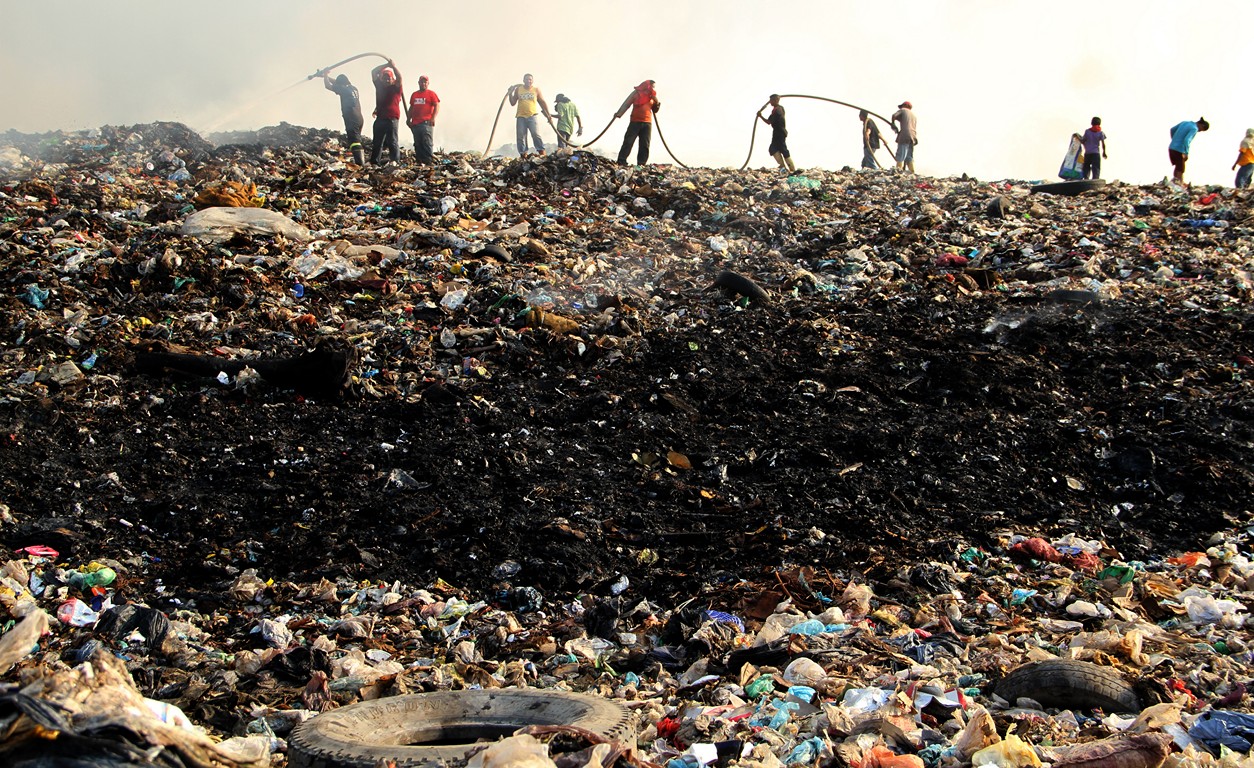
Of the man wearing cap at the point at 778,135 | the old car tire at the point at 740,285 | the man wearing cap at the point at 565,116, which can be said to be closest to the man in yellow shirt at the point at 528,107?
the man wearing cap at the point at 565,116

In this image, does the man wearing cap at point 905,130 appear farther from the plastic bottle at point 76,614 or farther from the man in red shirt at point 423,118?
the plastic bottle at point 76,614

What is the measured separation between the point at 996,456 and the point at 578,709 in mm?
3474

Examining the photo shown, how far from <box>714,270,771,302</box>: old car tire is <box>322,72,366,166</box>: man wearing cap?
6.47m

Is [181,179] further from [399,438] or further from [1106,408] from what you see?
[1106,408]

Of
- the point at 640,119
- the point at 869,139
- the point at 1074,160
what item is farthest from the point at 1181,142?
the point at 640,119

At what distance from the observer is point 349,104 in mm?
12266

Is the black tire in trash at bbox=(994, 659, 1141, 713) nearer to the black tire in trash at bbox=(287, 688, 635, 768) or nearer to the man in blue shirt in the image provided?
the black tire in trash at bbox=(287, 688, 635, 768)

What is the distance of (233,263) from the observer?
737 cm

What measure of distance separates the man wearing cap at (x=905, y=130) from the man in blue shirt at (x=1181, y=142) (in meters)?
3.36

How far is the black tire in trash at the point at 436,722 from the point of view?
244 centimetres

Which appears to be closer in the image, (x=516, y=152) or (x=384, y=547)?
(x=384, y=547)

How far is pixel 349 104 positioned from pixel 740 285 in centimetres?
729

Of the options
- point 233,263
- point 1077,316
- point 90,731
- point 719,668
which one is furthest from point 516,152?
point 90,731

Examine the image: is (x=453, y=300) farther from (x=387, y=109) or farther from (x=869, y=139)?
(x=869, y=139)
